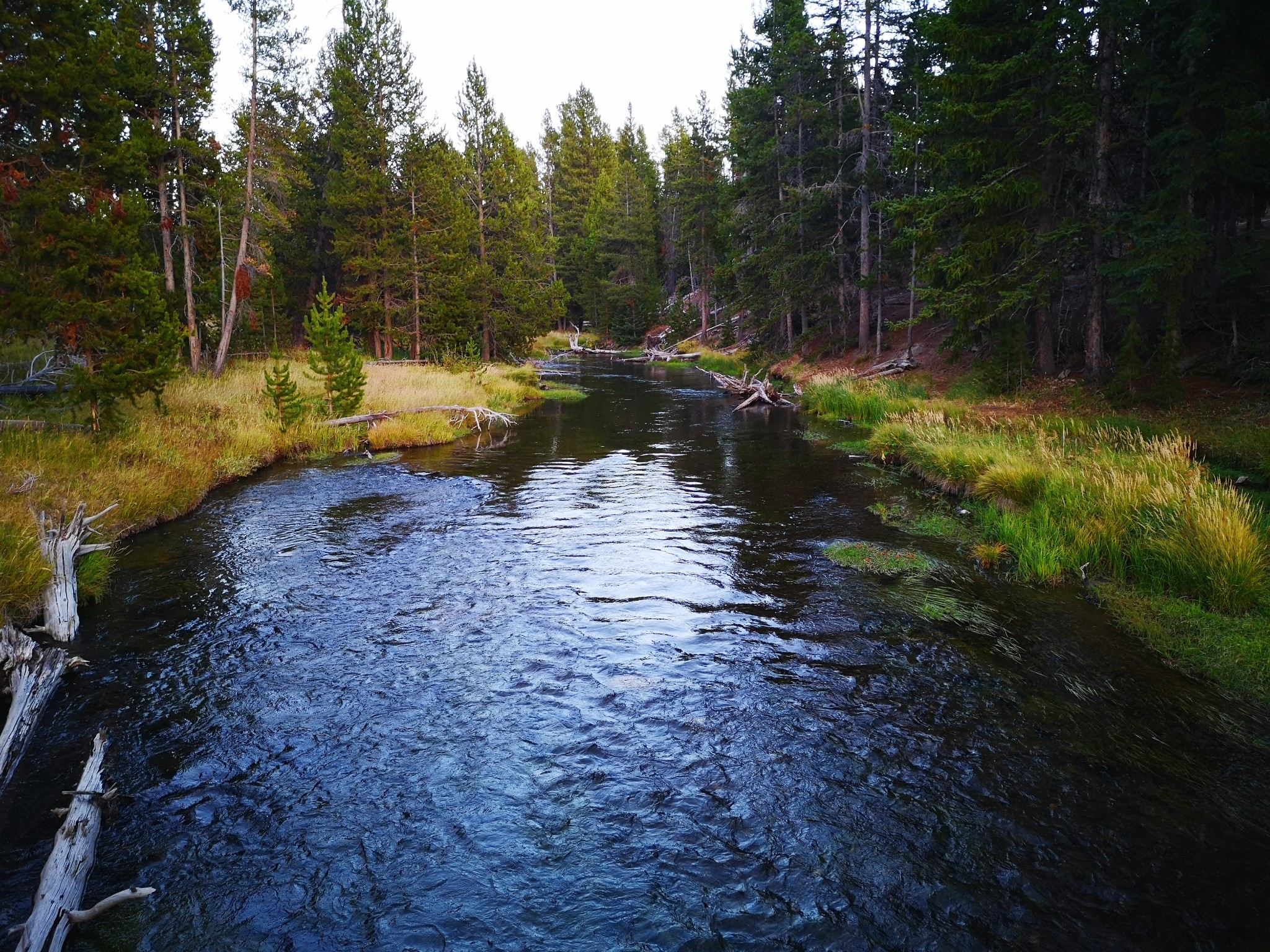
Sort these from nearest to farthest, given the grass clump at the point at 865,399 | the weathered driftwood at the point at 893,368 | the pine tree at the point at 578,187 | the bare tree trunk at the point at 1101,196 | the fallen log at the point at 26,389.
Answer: the fallen log at the point at 26,389
the bare tree trunk at the point at 1101,196
the grass clump at the point at 865,399
the weathered driftwood at the point at 893,368
the pine tree at the point at 578,187

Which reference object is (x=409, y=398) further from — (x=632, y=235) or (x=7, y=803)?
(x=632, y=235)

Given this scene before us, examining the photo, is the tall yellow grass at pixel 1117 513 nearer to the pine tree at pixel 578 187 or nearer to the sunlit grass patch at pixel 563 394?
the sunlit grass patch at pixel 563 394

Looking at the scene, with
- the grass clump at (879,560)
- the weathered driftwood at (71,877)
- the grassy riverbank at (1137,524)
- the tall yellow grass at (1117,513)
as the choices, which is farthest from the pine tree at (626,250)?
the weathered driftwood at (71,877)

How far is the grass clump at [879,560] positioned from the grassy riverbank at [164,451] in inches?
434

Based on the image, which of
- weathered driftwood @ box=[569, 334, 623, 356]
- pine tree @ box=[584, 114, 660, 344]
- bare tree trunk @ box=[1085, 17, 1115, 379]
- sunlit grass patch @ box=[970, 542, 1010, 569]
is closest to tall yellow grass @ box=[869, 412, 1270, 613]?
sunlit grass patch @ box=[970, 542, 1010, 569]

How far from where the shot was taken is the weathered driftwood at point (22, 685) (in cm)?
564

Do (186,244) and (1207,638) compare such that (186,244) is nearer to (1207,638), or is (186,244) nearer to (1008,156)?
(1008,156)

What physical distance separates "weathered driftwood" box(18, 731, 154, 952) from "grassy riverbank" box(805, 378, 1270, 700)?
10.0m

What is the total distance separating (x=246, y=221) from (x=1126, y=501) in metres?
29.4

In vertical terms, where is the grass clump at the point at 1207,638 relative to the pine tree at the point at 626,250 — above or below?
below

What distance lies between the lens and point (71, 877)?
4320 mm

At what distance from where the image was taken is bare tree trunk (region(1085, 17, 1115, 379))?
17.7 m

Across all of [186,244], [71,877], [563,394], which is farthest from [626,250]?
[71,877]

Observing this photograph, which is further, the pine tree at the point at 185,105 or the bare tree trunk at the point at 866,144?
the bare tree trunk at the point at 866,144
